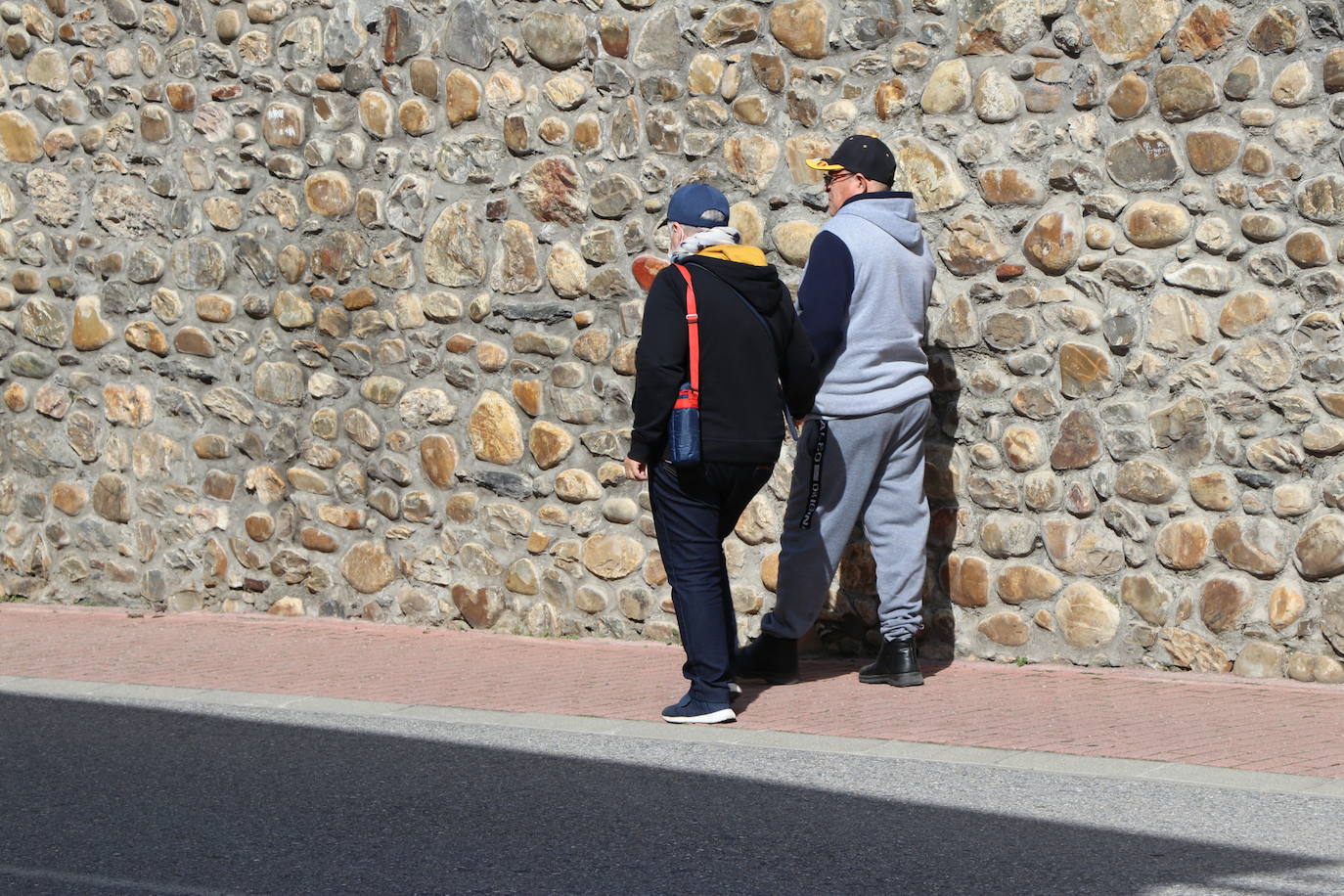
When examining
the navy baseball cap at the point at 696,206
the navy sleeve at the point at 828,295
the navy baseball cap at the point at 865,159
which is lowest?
the navy sleeve at the point at 828,295

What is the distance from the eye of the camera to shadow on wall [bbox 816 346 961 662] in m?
7.18

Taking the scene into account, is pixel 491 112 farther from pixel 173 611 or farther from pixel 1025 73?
pixel 173 611

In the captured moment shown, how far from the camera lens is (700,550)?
6176 millimetres

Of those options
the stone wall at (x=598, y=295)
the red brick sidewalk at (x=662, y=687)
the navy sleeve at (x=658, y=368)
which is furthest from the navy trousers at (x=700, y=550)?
the stone wall at (x=598, y=295)

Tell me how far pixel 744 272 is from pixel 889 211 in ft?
2.73

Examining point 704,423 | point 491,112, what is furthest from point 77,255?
point 704,423

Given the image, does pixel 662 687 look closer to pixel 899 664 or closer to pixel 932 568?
pixel 899 664

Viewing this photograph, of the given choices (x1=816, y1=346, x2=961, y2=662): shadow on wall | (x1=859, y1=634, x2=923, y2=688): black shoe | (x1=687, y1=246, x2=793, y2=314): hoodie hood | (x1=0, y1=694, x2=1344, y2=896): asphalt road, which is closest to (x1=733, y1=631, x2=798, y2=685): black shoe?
(x1=859, y1=634, x2=923, y2=688): black shoe

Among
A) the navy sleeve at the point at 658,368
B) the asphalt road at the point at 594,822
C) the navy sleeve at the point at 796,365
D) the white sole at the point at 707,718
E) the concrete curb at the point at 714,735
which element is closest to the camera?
the asphalt road at the point at 594,822

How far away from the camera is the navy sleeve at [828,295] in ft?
21.5

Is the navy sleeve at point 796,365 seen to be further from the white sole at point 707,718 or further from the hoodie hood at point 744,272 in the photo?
the white sole at point 707,718

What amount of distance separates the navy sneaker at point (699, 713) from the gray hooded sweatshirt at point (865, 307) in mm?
1259

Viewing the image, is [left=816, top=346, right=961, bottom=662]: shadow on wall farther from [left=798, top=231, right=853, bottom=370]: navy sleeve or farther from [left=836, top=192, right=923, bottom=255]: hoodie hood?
[left=798, top=231, right=853, bottom=370]: navy sleeve

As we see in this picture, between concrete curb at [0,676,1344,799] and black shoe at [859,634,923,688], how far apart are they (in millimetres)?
889
